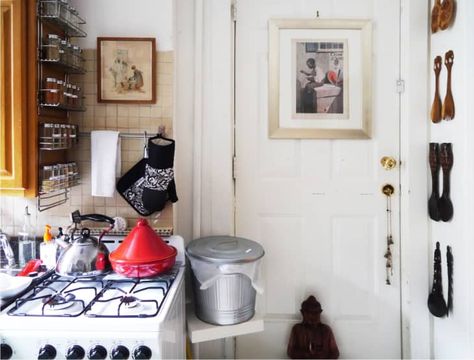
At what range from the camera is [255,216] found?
6.32 feet

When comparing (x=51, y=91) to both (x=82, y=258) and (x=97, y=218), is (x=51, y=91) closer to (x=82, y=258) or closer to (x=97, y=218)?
(x=97, y=218)

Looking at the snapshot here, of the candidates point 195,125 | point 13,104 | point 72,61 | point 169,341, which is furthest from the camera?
point 195,125

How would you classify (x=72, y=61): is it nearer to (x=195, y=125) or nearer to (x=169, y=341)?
(x=195, y=125)

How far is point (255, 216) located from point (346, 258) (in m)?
0.51

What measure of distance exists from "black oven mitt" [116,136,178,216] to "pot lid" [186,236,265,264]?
23 cm

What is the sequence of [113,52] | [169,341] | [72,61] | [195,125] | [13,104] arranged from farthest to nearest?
[195,125] → [113,52] → [72,61] → [13,104] → [169,341]

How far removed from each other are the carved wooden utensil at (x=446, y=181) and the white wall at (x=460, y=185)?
0.02 meters

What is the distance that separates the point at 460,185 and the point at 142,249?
51.7 inches

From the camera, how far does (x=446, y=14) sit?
1627mm

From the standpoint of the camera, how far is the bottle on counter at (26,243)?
5.30 ft

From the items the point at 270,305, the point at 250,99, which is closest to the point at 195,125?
the point at 250,99

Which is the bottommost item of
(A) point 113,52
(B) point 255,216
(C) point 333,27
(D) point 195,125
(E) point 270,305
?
(E) point 270,305

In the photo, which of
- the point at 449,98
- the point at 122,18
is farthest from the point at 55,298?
the point at 449,98

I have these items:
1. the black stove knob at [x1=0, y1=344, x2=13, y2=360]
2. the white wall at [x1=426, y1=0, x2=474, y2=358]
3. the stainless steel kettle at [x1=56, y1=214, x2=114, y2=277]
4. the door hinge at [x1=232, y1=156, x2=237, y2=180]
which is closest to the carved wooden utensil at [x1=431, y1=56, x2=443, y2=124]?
the white wall at [x1=426, y1=0, x2=474, y2=358]
